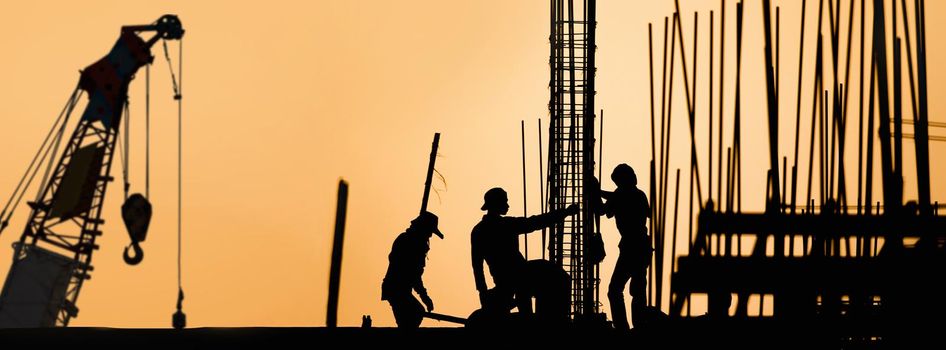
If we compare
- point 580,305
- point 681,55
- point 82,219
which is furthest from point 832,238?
point 82,219

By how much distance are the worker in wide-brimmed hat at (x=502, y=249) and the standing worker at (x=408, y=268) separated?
1.13 m

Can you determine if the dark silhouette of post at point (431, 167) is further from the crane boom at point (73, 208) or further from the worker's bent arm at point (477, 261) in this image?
the crane boom at point (73, 208)

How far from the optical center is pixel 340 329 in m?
22.2

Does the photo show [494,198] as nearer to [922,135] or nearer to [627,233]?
[627,233]

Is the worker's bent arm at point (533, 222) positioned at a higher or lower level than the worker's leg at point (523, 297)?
higher

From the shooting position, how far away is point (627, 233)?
2191 cm

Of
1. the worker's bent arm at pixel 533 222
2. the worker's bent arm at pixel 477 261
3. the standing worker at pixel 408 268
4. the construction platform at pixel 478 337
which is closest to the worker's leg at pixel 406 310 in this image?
the standing worker at pixel 408 268

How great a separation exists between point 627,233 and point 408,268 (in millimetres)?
2726

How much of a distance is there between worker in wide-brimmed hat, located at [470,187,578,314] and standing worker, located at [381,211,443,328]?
1132mm

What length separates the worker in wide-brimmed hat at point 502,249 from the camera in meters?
21.4

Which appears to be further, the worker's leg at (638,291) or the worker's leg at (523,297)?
the worker's leg at (638,291)

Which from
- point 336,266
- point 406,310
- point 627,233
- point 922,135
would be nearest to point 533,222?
point 627,233

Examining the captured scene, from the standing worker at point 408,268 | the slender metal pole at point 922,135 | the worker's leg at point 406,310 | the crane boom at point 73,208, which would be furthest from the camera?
the crane boom at point 73,208

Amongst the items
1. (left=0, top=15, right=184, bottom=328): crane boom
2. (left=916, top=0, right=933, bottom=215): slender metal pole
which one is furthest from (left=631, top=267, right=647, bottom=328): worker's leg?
(left=0, top=15, right=184, bottom=328): crane boom
